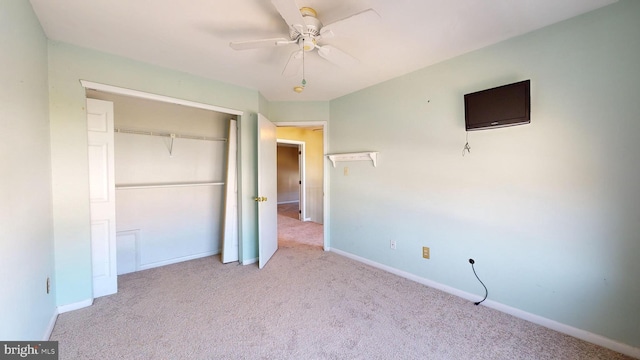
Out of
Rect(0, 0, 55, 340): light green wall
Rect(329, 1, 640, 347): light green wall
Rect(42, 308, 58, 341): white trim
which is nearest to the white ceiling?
Rect(329, 1, 640, 347): light green wall

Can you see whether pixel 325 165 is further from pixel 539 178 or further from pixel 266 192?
pixel 539 178

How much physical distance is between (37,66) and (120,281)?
2.17 m

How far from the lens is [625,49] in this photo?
1600 millimetres

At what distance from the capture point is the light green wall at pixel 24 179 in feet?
3.99

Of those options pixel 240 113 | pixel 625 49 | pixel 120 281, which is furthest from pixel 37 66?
pixel 625 49

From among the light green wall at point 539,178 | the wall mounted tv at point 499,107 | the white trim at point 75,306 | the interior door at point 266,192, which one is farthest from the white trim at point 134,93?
the wall mounted tv at point 499,107

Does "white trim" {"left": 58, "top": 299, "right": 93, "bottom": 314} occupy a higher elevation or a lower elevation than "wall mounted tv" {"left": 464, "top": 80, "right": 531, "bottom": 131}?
lower

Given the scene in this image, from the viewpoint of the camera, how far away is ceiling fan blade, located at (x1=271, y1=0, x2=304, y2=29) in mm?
1245

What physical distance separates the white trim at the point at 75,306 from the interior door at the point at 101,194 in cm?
15

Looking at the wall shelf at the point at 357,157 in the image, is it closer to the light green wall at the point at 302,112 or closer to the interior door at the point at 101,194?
the light green wall at the point at 302,112

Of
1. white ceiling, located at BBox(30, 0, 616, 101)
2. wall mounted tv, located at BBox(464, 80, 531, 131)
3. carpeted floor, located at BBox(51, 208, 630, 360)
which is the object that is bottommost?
carpeted floor, located at BBox(51, 208, 630, 360)

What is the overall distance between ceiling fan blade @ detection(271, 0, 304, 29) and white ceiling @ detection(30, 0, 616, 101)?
0.26m

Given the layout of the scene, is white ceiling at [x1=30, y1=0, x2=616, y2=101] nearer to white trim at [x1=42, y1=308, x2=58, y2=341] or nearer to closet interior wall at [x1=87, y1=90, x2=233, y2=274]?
closet interior wall at [x1=87, y1=90, x2=233, y2=274]

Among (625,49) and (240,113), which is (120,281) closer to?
(240,113)
